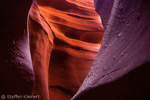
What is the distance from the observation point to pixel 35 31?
379 cm

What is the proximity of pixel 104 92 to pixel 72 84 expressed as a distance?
132 inches

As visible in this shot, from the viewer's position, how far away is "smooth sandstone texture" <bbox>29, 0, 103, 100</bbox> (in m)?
3.70

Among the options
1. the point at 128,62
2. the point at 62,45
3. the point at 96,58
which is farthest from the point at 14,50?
the point at 62,45

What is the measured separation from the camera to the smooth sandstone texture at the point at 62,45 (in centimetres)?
370

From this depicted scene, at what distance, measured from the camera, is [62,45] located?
5.57m

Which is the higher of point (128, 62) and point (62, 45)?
point (128, 62)

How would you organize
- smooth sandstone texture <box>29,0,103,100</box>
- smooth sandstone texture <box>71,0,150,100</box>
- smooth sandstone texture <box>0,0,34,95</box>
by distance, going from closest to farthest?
1. smooth sandstone texture <box>71,0,150,100</box>
2. smooth sandstone texture <box>0,0,34,95</box>
3. smooth sandstone texture <box>29,0,103,100</box>

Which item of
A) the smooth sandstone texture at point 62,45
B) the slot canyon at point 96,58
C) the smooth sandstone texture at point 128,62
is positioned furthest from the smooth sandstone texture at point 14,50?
the smooth sandstone texture at point 62,45

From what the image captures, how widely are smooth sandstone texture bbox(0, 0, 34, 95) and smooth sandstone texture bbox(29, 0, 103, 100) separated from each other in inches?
50.2

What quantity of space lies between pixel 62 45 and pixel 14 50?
352 centimetres

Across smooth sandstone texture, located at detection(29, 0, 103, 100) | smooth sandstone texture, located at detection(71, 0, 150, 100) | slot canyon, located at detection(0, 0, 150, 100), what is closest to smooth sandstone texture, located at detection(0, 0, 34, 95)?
slot canyon, located at detection(0, 0, 150, 100)

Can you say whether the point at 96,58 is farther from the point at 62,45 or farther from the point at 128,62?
the point at 62,45

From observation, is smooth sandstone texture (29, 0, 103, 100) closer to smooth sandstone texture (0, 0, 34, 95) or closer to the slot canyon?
the slot canyon

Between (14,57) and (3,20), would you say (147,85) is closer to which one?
(14,57)
